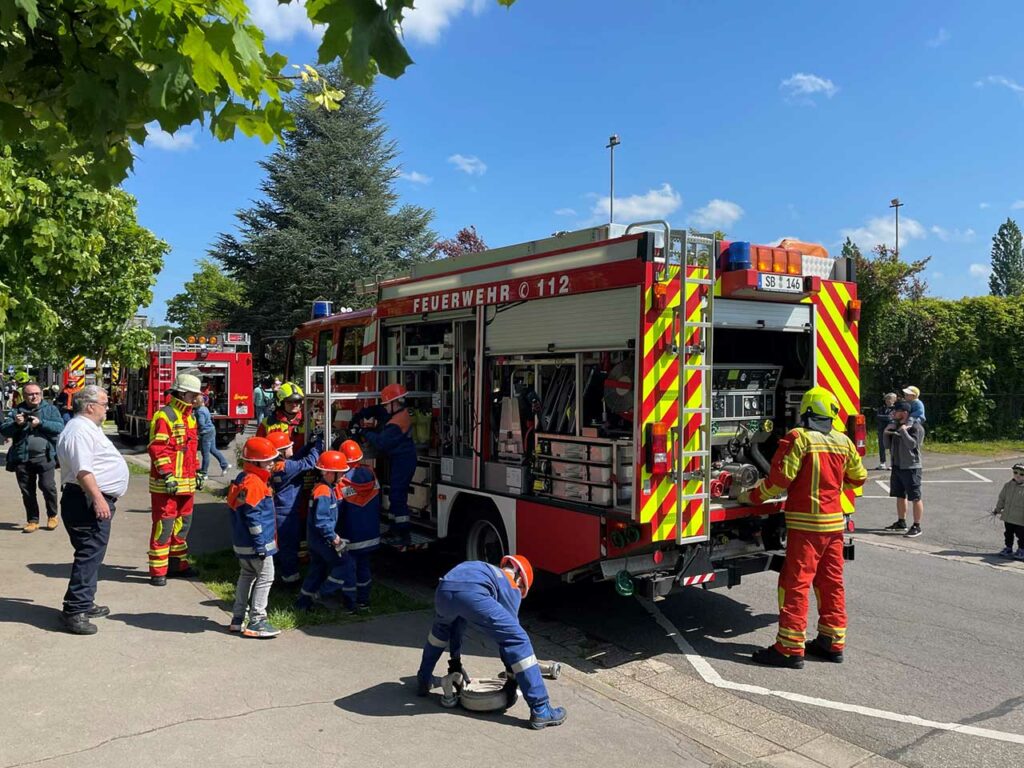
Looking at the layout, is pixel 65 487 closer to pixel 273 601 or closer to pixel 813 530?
pixel 273 601

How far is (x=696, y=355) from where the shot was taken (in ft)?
17.9

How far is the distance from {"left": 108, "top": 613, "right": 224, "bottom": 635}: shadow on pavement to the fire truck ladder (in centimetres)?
332

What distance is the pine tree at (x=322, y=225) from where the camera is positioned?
82.3ft

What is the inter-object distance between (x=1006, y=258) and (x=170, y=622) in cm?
8076

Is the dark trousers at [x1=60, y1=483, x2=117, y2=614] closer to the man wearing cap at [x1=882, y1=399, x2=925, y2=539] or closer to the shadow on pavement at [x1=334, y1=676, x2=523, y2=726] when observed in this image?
the shadow on pavement at [x1=334, y1=676, x2=523, y2=726]

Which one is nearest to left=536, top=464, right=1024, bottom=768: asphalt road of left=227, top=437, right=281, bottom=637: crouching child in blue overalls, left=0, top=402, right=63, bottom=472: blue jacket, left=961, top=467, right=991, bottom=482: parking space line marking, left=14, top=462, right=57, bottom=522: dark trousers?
left=227, top=437, right=281, bottom=637: crouching child in blue overalls

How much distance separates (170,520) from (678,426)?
14.5ft

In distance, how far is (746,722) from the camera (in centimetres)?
453

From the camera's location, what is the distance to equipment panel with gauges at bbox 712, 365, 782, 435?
617cm

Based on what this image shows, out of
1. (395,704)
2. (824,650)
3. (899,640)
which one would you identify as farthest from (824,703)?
(395,704)

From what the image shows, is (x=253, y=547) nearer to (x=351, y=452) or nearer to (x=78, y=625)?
(x=351, y=452)

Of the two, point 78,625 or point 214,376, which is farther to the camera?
point 214,376

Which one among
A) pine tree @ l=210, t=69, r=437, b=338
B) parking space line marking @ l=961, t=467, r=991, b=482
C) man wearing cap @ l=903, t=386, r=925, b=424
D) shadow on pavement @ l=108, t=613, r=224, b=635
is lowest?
shadow on pavement @ l=108, t=613, r=224, b=635

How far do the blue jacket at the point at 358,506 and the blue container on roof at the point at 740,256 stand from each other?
3083 mm
